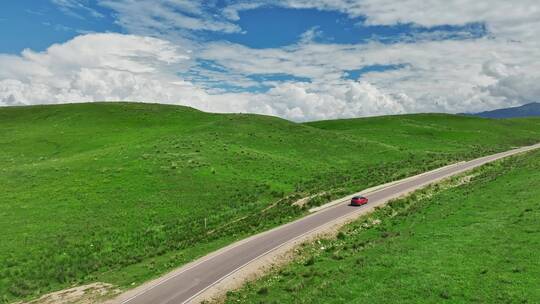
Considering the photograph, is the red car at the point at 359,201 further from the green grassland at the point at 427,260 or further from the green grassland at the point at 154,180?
the green grassland at the point at 154,180

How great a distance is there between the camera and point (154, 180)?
195 feet

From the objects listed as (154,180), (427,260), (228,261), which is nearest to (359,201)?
(228,261)

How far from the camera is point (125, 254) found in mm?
38812

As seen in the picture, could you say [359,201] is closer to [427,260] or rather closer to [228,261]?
[228,261]

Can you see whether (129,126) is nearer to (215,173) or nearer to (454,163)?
(215,173)

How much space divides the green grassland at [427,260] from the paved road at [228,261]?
331cm

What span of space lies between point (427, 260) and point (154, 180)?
4373 centimetres

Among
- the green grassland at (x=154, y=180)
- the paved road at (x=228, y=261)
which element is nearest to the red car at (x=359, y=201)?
the paved road at (x=228, y=261)

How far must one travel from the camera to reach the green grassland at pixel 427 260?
22391mm

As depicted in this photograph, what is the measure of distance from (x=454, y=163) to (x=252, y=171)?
149ft

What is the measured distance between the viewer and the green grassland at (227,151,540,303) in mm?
22391

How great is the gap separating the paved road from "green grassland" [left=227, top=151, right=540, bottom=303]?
10.9 feet

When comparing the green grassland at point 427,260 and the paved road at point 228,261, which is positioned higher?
the green grassland at point 427,260

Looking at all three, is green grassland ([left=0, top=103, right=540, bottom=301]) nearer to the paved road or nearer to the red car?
the paved road
